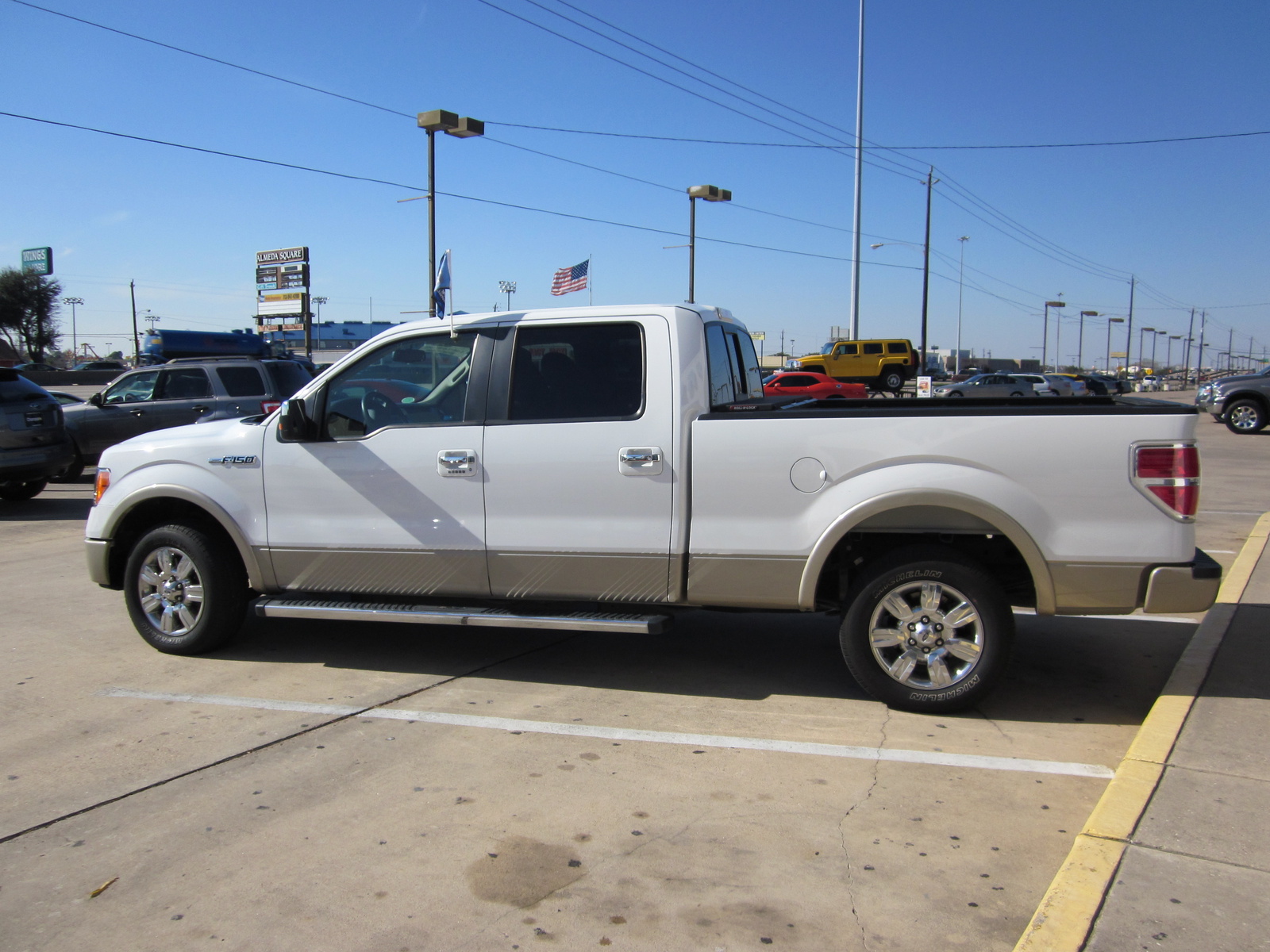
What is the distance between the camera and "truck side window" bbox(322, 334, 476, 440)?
539 centimetres

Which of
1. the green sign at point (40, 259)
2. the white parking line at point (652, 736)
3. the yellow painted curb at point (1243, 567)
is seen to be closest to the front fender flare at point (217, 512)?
the white parking line at point (652, 736)

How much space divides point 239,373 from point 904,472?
11.4m

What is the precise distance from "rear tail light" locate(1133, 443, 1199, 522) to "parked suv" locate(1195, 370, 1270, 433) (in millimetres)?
22923

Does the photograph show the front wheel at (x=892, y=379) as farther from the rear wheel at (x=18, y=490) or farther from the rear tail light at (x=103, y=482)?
the rear tail light at (x=103, y=482)

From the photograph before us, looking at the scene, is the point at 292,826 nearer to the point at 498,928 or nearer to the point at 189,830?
the point at 189,830

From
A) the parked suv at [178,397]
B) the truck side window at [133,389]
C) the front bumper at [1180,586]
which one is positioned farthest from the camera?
the truck side window at [133,389]

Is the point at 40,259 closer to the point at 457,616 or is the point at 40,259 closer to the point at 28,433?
the point at 28,433

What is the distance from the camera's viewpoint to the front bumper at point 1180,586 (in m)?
4.41

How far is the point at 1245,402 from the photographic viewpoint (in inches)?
940

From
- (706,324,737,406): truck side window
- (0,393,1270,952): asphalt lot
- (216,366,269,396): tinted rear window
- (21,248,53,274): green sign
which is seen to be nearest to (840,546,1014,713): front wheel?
(0,393,1270,952): asphalt lot

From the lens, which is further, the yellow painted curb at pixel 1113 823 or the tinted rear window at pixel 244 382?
the tinted rear window at pixel 244 382

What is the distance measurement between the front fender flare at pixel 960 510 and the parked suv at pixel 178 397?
33.8ft

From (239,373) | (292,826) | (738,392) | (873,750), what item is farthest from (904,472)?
(239,373)

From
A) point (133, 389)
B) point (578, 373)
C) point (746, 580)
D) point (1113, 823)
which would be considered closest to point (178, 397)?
point (133, 389)
